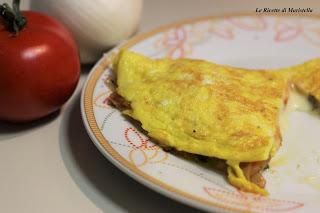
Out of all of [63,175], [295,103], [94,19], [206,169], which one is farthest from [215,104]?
[94,19]

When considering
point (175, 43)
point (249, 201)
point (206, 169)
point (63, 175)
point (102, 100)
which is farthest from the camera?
point (175, 43)

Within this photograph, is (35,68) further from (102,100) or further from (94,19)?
(94,19)

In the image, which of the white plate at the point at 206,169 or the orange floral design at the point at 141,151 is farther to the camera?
the orange floral design at the point at 141,151

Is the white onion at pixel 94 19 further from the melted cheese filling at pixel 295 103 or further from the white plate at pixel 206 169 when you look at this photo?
the melted cheese filling at pixel 295 103

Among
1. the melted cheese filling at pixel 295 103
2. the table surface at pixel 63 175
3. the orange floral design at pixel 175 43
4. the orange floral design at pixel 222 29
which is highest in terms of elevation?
the melted cheese filling at pixel 295 103

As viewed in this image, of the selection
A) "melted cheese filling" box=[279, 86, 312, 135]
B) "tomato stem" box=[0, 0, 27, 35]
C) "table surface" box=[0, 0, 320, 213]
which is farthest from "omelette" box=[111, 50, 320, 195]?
"tomato stem" box=[0, 0, 27, 35]

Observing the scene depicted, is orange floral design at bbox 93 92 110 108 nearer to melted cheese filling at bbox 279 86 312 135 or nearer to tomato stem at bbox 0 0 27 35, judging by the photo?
tomato stem at bbox 0 0 27 35

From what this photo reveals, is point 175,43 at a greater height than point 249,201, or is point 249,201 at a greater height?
point 249,201

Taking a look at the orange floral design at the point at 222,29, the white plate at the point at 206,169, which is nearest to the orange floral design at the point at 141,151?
the white plate at the point at 206,169
